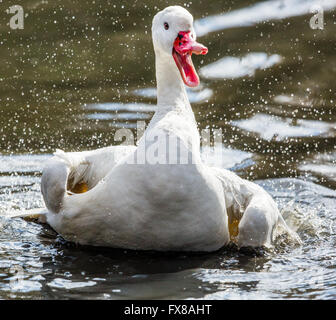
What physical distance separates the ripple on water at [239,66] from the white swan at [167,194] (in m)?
4.99

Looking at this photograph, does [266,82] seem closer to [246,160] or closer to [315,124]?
[315,124]

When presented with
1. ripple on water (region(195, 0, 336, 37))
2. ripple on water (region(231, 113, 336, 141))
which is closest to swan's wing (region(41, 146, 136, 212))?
ripple on water (region(231, 113, 336, 141))

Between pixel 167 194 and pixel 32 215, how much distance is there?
5.37ft

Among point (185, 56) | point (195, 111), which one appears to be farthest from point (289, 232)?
point (195, 111)

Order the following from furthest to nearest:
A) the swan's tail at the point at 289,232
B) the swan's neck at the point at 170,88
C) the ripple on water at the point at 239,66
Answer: the ripple on water at the point at 239,66, the swan's tail at the point at 289,232, the swan's neck at the point at 170,88

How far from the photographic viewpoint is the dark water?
18.7 feet

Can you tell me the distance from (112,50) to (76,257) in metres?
6.56

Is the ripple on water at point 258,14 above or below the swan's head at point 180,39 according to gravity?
above

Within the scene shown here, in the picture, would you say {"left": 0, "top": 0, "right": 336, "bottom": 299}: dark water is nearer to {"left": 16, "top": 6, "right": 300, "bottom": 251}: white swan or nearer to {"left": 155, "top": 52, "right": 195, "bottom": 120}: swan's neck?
{"left": 16, "top": 6, "right": 300, "bottom": 251}: white swan

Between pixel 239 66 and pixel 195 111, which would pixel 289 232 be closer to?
pixel 195 111

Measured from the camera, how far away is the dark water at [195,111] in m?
5.69

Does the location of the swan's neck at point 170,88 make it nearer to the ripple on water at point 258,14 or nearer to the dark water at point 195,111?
the dark water at point 195,111

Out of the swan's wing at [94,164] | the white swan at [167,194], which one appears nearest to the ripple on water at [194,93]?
the swan's wing at [94,164]

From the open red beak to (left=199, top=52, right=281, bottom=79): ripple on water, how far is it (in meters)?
5.14
